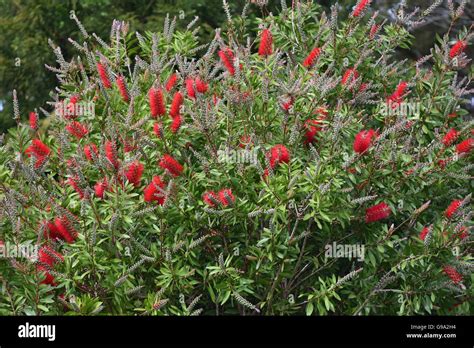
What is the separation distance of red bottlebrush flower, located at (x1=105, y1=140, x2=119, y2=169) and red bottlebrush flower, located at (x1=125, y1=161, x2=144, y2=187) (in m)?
0.17

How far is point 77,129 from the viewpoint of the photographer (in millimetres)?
5758

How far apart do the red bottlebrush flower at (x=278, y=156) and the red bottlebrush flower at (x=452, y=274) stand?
1258 mm

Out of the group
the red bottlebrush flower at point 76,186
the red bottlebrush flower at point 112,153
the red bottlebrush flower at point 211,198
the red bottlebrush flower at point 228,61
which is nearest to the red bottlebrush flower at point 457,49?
the red bottlebrush flower at point 228,61

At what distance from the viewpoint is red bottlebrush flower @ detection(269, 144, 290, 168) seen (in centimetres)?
529

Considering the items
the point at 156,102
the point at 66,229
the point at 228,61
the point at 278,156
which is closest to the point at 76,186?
the point at 66,229

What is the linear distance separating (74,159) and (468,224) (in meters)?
2.75

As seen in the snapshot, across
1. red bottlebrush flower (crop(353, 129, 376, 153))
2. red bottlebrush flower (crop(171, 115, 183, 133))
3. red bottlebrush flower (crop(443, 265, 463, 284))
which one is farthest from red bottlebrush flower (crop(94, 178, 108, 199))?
red bottlebrush flower (crop(443, 265, 463, 284))

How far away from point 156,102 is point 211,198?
2.52 feet

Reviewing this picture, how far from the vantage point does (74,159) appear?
529 cm

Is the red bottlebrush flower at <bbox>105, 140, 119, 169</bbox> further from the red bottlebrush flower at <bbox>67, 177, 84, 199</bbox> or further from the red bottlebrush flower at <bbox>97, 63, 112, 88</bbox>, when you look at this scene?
the red bottlebrush flower at <bbox>97, 63, 112, 88</bbox>

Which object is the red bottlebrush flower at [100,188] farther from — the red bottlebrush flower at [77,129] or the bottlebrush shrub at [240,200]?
the red bottlebrush flower at [77,129]
